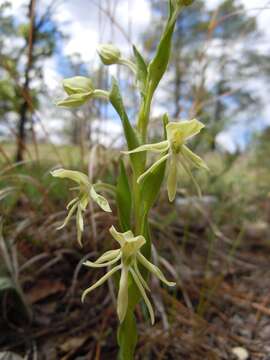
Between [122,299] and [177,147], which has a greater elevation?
[177,147]

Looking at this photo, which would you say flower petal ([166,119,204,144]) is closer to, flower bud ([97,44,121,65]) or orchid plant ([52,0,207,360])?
orchid plant ([52,0,207,360])

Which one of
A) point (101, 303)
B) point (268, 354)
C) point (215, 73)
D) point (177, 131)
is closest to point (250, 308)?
point (268, 354)

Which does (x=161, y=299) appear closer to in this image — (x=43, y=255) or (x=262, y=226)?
(x=43, y=255)

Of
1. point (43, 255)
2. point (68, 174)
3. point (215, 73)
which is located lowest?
point (43, 255)

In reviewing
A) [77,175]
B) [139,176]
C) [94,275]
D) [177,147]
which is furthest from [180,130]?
[94,275]

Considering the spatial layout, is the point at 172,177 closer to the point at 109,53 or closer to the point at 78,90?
the point at 78,90
